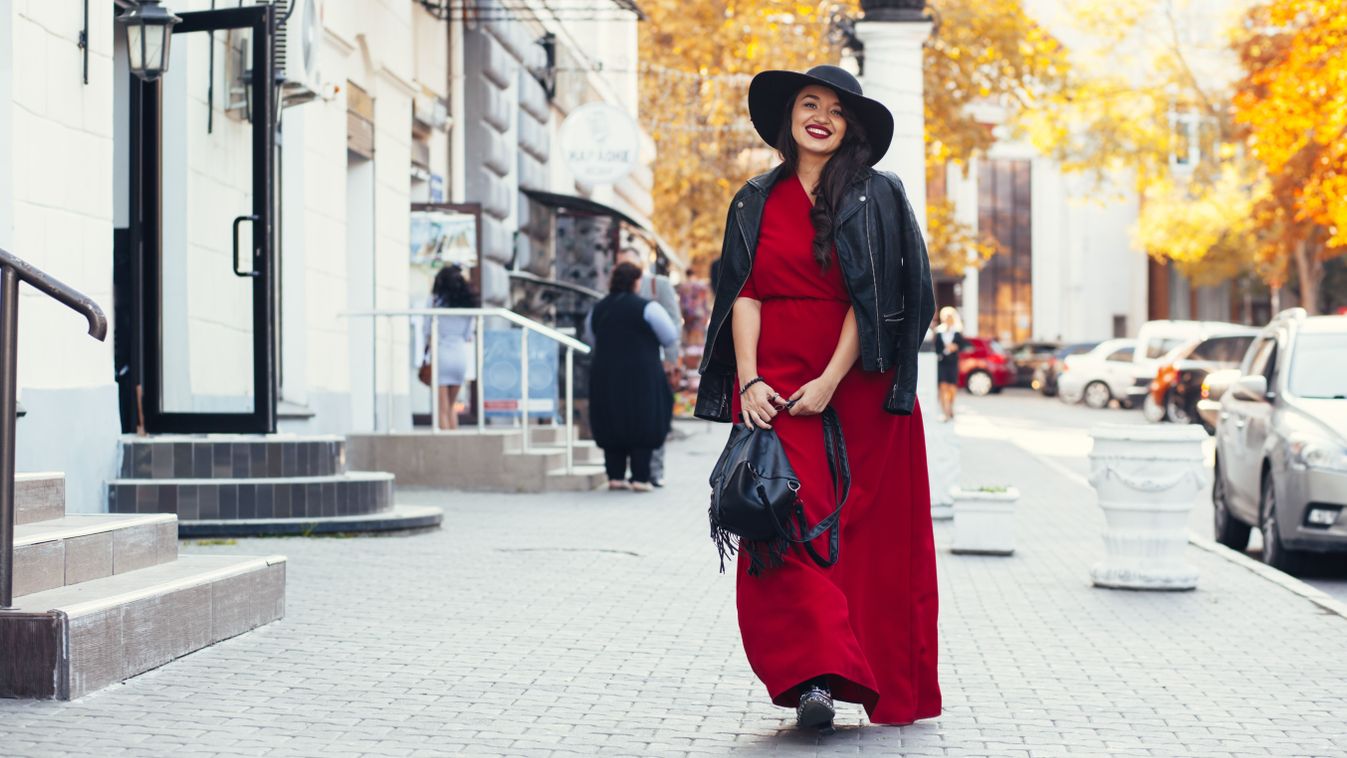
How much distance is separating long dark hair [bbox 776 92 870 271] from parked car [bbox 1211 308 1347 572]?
6016mm

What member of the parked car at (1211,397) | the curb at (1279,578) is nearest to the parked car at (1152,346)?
the parked car at (1211,397)

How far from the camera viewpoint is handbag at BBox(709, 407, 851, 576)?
5.67 m

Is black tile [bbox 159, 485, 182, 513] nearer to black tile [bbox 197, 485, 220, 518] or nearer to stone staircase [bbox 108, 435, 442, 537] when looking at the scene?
stone staircase [bbox 108, 435, 442, 537]

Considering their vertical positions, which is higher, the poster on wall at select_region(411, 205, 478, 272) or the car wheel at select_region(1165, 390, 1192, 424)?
the poster on wall at select_region(411, 205, 478, 272)

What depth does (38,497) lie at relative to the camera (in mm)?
7359

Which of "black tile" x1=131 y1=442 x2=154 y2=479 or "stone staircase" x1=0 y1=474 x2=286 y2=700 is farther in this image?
"black tile" x1=131 y1=442 x2=154 y2=479

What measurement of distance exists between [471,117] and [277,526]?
1056 cm

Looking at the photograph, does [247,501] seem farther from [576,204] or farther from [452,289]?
[576,204]

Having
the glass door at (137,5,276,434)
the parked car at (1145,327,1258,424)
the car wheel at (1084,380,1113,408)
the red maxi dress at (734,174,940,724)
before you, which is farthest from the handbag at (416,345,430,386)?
the car wheel at (1084,380,1113,408)

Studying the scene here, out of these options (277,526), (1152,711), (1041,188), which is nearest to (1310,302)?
(1041,188)

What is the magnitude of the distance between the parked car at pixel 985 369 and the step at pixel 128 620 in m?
45.1

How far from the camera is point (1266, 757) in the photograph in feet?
18.6

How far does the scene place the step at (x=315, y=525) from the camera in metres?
10.7

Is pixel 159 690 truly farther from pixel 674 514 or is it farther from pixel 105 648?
pixel 674 514
